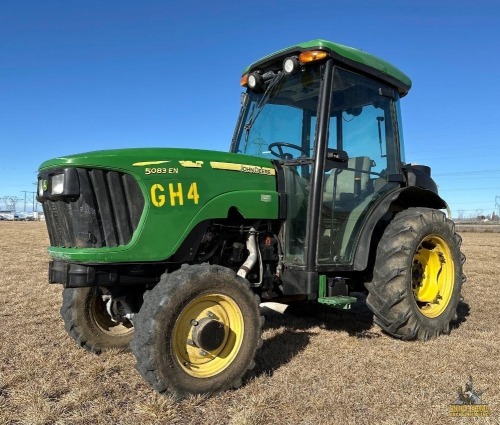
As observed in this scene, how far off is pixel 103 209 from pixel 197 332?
1.06 metres

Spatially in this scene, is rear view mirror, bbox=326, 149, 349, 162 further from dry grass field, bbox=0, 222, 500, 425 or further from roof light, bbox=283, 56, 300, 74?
dry grass field, bbox=0, 222, 500, 425

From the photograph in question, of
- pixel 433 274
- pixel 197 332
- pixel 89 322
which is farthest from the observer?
pixel 433 274

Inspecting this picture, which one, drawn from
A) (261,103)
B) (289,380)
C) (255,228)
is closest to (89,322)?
(255,228)

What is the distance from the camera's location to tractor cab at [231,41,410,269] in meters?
4.19

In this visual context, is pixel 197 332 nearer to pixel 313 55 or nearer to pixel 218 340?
pixel 218 340

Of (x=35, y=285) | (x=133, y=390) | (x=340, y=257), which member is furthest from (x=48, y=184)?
(x=35, y=285)

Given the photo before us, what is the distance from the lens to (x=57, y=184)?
3.33 meters

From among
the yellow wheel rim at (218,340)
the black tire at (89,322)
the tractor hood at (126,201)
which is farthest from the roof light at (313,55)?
the black tire at (89,322)

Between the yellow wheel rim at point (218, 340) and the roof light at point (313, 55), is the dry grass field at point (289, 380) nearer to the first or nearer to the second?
the yellow wheel rim at point (218, 340)

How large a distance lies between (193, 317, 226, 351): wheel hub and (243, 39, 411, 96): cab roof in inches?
97.6

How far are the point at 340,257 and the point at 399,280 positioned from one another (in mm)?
568

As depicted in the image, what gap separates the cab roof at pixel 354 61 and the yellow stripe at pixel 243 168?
1112 mm

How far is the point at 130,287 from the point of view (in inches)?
147

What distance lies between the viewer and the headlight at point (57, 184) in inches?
129
